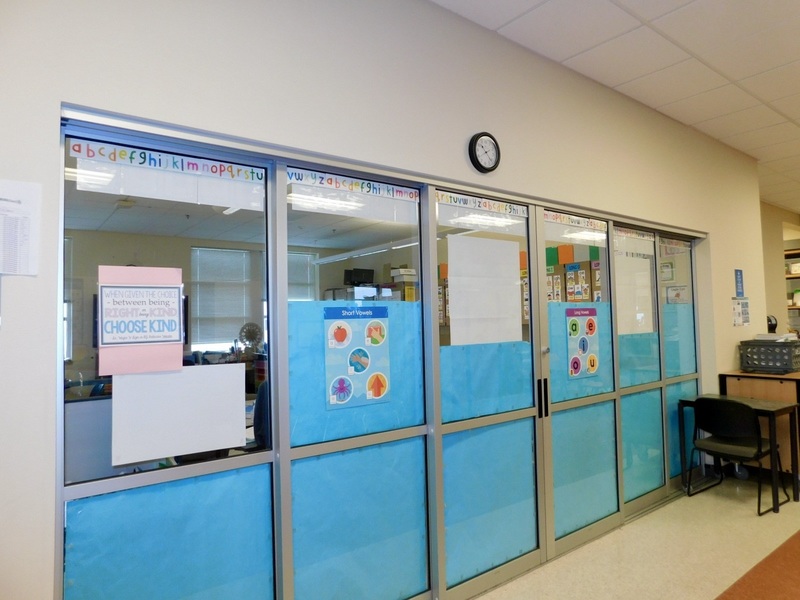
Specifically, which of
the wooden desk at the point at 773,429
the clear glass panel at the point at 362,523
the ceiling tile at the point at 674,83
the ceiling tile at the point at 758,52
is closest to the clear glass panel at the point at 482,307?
the clear glass panel at the point at 362,523

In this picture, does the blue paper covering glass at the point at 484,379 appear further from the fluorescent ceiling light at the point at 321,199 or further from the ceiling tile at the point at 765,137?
the ceiling tile at the point at 765,137

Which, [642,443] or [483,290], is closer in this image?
[483,290]

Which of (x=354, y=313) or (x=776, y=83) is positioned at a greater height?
(x=776, y=83)

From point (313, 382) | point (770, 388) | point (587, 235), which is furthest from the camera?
point (770, 388)

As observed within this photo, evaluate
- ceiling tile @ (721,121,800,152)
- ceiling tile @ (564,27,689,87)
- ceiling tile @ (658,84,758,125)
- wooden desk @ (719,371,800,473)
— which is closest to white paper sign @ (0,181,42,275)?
ceiling tile @ (564,27,689,87)

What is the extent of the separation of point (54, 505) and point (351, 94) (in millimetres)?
1950

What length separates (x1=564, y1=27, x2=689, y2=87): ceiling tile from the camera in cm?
305

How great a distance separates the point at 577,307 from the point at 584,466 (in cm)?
108

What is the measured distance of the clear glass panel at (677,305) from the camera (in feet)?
14.3

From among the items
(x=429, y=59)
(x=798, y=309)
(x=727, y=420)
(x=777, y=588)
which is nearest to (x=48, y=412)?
(x=429, y=59)

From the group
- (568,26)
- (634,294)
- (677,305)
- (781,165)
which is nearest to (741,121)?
(677,305)

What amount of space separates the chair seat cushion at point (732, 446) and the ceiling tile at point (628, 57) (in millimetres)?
2863

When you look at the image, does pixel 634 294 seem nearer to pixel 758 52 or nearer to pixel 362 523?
pixel 758 52

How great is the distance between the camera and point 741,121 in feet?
14.4
